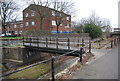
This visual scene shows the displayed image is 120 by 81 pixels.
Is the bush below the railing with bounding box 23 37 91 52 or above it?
above

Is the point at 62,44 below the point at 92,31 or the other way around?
below

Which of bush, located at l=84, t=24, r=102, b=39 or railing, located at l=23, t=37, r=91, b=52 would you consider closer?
railing, located at l=23, t=37, r=91, b=52

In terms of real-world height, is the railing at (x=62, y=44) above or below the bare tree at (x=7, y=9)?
below

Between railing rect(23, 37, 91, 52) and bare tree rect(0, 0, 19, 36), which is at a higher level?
bare tree rect(0, 0, 19, 36)

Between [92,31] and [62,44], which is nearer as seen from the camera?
[62,44]

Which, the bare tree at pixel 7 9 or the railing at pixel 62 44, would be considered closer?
the railing at pixel 62 44

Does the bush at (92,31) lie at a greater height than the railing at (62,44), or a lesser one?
greater

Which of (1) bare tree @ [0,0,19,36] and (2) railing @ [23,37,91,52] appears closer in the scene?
(2) railing @ [23,37,91,52]

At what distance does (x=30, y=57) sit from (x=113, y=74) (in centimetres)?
1343

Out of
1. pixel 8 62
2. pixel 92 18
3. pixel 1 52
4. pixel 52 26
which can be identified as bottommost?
pixel 8 62

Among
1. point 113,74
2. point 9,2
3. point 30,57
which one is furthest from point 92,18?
point 113,74

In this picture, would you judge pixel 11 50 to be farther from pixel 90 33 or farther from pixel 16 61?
pixel 90 33

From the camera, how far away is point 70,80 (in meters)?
4.43

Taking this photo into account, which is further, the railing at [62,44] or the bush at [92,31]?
the bush at [92,31]
